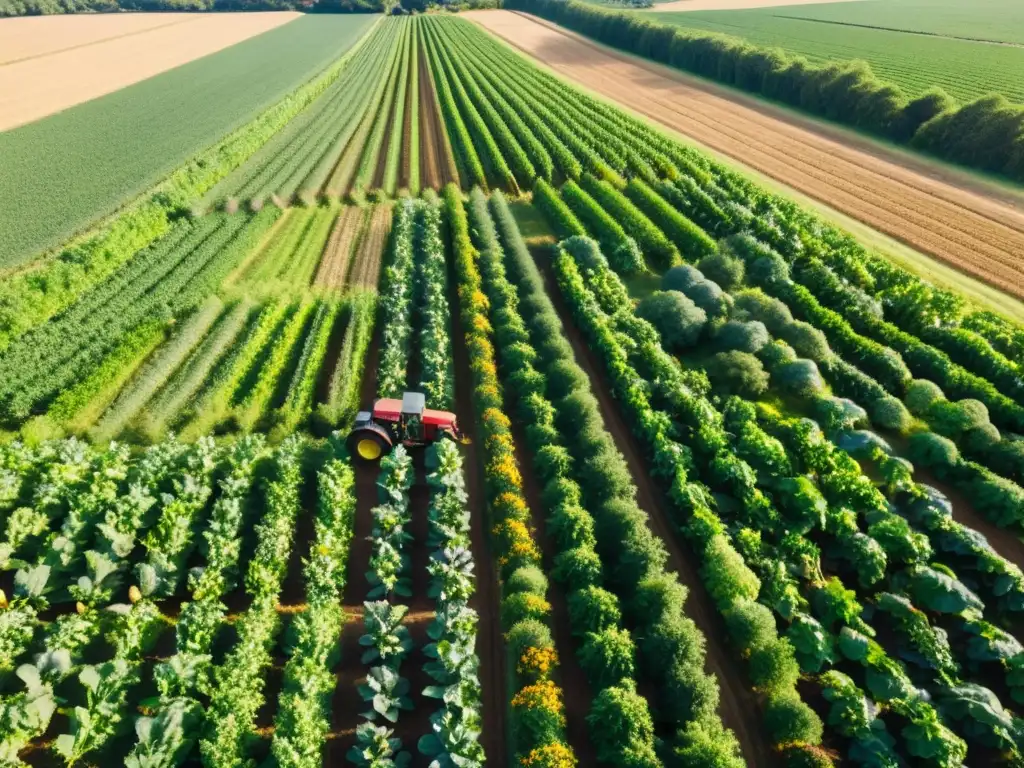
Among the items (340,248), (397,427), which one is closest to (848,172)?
(340,248)


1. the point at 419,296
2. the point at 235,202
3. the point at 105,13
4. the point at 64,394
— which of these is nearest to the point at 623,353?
A: the point at 419,296

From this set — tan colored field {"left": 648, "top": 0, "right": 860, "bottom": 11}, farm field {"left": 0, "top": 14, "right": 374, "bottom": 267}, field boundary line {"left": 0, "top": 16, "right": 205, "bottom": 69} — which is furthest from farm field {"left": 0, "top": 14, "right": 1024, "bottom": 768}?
tan colored field {"left": 648, "top": 0, "right": 860, "bottom": 11}

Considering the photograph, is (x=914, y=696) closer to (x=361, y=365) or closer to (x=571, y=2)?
(x=361, y=365)

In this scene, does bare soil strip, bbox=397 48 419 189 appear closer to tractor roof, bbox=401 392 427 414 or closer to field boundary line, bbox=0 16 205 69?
tractor roof, bbox=401 392 427 414

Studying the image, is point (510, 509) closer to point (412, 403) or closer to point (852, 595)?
point (412, 403)

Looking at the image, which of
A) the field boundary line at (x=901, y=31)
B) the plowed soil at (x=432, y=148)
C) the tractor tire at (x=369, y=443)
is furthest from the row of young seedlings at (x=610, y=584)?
the field boundary line at (x=901, y=31)

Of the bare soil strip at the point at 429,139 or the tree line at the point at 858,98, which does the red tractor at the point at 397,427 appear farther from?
the tree line at the point at 858,98
